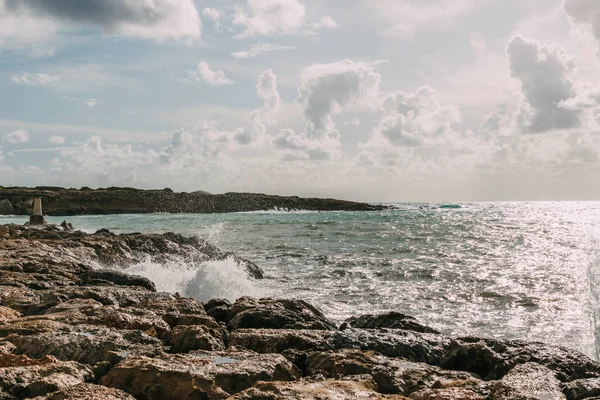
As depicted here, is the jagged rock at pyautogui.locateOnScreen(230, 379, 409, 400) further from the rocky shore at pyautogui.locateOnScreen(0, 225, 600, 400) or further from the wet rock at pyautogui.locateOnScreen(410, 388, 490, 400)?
the wet rock at pyautogui.locateOnScreen(410, 388, 490, 400)

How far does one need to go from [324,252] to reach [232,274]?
10.4m

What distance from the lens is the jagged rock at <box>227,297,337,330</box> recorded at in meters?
7.12

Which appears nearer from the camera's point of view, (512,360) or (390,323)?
(512,360)

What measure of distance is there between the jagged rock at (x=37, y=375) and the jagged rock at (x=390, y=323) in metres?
4.80

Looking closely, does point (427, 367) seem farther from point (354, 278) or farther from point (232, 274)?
point (354, 278)

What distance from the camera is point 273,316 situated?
729cm

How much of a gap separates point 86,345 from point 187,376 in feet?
5.29

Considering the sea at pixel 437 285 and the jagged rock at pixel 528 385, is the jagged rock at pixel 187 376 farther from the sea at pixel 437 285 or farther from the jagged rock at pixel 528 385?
the sea at pixel 437 285

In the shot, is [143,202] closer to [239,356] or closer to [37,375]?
[239,356]

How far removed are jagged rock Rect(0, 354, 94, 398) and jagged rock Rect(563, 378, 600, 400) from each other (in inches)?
178

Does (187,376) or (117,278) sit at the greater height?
(187,376)

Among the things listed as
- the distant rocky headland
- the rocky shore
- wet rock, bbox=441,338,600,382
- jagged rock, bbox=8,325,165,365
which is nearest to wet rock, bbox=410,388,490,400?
the rocky shore

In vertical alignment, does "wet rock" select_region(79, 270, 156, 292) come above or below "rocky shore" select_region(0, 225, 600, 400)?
below

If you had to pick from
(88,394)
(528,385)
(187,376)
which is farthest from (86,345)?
(528,385)
